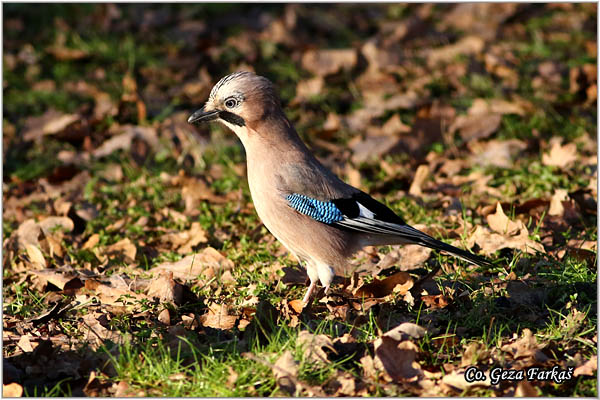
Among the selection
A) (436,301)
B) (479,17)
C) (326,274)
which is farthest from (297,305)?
(479,17)

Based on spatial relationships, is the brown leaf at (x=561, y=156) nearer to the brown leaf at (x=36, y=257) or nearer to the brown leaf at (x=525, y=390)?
the brown leaf at (x=525, y=390)

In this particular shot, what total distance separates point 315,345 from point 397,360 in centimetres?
38

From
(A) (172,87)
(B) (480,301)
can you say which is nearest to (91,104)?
(A) (172,87)

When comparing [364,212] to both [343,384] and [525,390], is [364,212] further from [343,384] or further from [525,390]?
[525,390]

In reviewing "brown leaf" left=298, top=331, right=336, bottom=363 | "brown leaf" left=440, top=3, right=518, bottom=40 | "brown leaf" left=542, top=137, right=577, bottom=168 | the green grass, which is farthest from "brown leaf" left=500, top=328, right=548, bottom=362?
"brown leaf" left=440, top=3, right=518, bottom=40

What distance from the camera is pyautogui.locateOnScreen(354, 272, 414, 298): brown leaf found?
428cm

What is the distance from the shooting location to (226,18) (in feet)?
30.7

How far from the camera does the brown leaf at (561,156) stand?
589 centimetres

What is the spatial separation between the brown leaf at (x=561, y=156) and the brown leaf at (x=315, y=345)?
3069 millimetres

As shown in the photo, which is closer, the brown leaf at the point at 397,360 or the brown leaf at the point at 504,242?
the brown leaf at the point at 397,360

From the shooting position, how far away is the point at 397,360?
11.6 ft

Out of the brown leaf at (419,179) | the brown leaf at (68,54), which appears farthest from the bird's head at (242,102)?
the brown leaf at (68,54)

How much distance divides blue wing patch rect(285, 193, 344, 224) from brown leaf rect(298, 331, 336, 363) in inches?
40.6

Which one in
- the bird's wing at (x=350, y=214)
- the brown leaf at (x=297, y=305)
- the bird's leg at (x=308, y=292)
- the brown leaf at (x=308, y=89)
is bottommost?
the brown leaf at (x=297, y=305)
